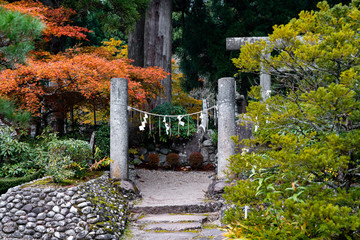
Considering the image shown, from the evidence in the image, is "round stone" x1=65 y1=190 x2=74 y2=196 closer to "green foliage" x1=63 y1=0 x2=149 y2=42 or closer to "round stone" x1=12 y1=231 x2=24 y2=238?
"round stone" x1=12 y1=231 x2=24 y2=238

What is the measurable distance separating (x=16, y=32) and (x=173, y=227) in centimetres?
350

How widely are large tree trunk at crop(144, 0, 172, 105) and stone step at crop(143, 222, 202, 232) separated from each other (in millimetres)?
6484

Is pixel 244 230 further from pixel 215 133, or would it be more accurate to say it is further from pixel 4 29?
pixel 215 133

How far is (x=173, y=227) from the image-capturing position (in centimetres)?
495

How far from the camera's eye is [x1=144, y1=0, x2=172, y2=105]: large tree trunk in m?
11.2

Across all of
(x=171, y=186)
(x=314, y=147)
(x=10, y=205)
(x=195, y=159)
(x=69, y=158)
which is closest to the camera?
(x=314, y=147)

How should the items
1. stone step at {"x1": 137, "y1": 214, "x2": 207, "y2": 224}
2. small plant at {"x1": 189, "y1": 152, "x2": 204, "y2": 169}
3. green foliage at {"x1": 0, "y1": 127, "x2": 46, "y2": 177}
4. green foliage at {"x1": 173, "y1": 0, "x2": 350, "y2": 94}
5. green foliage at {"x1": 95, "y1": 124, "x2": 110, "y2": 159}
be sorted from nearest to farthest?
stone step at {"x1": 137, "y1": 214, "x2": 207, "y2": 224}, green foliage at {"x1": 0, "y1": 127, "x2": 46, "y2": 177}, green foliage at {"x1": 95, "y1": 124, "x2": 110, "y2": 159}, small plant at {"x1": 189, "y1": 152, "x2": 204, "y2": 169}, green foliage at {"x1": 173, "y1": 0, "x2": 350, "y2": 94}

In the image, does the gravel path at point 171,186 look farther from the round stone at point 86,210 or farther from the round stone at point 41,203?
the round stone at point 41,203

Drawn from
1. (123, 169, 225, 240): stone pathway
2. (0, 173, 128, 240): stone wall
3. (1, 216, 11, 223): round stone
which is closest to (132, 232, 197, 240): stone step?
(123, 169, 225, 240): stone pathway

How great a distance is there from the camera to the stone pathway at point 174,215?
475 centimetres

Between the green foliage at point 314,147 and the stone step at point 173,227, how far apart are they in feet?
5.12

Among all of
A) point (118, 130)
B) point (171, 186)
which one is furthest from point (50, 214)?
point (171, 186)

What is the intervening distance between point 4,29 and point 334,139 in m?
4.23

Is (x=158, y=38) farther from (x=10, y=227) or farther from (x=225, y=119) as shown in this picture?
(x=10, y=227)
